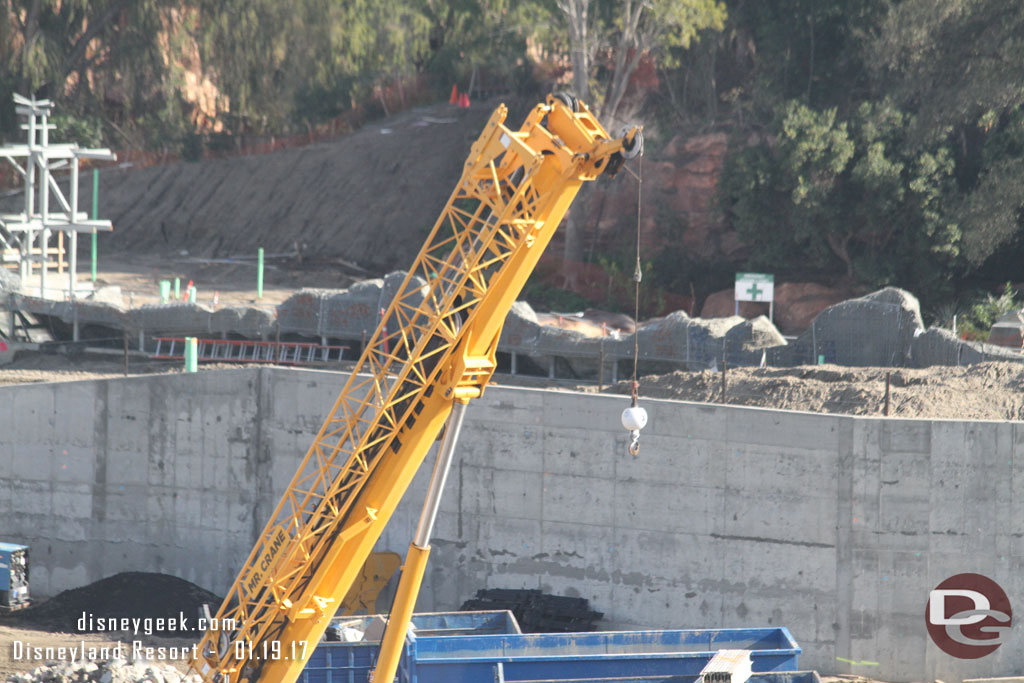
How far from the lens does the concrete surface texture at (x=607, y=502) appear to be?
57.1 feet

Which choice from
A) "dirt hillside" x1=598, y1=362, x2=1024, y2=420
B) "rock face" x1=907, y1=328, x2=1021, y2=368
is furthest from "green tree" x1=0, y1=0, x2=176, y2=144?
"rock face" x1=907, y1=328, x2=1021, y2=368

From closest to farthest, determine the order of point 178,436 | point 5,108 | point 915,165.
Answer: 1. point 178,436
2. point 915,165
3. point 5,108

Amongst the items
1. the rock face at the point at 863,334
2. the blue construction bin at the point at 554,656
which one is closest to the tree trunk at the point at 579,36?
the rock face at the point at 863,334

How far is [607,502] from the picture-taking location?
62.1 ft

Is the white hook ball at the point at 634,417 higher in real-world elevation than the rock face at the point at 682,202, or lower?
lower

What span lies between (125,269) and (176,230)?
670cm

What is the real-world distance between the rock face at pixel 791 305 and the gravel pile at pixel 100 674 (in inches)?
943

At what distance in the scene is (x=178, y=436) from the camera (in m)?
21.4

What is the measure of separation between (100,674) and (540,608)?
7171 millimetres

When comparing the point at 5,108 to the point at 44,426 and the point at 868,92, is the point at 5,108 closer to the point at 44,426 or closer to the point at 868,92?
the point at 44,426

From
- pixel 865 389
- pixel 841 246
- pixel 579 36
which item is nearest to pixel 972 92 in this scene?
pixel 841 246

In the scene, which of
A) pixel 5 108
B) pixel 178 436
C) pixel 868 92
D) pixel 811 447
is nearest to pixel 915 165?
pixel 868 92

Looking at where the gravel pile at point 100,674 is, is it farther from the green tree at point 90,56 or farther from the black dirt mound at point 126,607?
the green tree at point 90,56

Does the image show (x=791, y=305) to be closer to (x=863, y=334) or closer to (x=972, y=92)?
(x=972, y=92)
